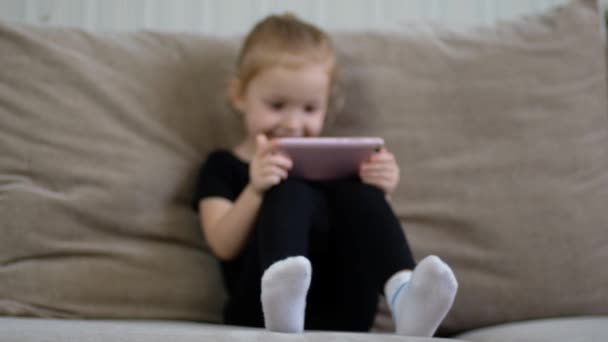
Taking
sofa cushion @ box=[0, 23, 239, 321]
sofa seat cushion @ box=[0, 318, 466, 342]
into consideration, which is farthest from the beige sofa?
sofa seat cushion @ box=[0, 318, 466, 342]

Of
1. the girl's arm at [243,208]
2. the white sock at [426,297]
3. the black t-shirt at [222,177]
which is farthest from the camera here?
the black t-shirt at [222,177]

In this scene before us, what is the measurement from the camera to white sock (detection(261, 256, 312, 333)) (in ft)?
2.51

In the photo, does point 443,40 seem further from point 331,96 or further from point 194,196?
point 194,196

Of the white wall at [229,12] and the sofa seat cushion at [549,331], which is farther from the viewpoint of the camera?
the white wall at [229,12]

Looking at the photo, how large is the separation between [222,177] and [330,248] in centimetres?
26

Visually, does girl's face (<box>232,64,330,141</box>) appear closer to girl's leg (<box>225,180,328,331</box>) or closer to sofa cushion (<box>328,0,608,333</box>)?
sofa cushion (<box>328,0,608,333</box>)

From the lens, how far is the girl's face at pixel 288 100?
1.17 m

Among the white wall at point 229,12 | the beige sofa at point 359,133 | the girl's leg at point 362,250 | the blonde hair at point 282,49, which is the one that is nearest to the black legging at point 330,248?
the girl's leg at point 362,250

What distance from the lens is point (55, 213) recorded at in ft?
3.42

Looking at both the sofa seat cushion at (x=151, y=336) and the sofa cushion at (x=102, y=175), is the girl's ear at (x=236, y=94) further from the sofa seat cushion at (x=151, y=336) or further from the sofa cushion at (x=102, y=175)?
the sofa seat cushion at (x=151, y=336)

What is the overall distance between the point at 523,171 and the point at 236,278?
1.79 feet

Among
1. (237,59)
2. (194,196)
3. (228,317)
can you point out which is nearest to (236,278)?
(228,317)

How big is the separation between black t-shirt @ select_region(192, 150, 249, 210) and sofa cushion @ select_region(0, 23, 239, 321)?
4cm

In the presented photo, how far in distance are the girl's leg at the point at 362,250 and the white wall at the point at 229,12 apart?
2.45 feet
